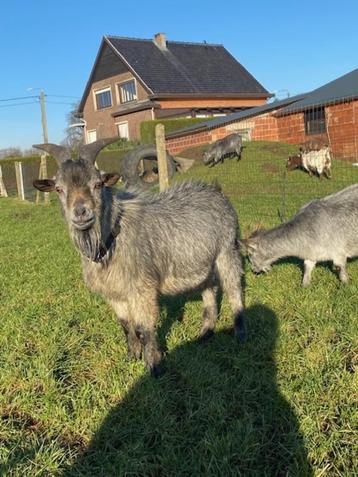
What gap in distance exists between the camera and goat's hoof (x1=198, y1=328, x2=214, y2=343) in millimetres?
4187

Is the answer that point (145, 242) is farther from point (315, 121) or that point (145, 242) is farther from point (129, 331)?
point (315, 121)

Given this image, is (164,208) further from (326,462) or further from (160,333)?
(326,462)

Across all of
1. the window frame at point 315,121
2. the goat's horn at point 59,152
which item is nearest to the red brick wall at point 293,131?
the window frame at point 315,121

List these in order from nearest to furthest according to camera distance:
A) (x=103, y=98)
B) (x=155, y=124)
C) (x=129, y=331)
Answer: (x=129, y=331) < (x=155, y=124) < (x=103, y=98)

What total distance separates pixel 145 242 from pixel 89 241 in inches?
21.2

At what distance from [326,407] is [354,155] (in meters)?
17.5

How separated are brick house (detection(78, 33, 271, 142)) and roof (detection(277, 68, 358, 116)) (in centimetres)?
1326

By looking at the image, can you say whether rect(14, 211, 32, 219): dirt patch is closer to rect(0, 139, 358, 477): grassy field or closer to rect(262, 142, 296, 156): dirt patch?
rect(0, 139, 358, 477): grassy field

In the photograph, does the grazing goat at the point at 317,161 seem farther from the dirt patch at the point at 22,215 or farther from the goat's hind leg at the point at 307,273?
the goat's hind leg at the point at 307,273

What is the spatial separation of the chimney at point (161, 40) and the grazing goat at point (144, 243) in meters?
36.3

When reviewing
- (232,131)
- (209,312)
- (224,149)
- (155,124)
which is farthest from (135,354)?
(155,124)

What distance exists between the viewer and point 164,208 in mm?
4113

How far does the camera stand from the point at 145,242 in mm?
3721

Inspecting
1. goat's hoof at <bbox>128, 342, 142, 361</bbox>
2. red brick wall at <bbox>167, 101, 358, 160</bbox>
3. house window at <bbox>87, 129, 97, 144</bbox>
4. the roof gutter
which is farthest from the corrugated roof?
goat's hoof at <bbox>128, 342, 142, 361</bbox>
